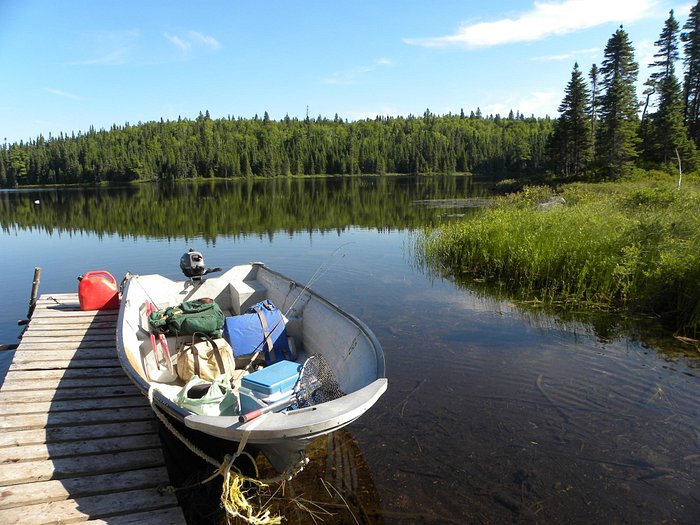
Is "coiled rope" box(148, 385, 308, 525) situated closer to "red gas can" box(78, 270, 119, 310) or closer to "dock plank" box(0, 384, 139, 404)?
"dock plank" box(0, 384, 139, 404)

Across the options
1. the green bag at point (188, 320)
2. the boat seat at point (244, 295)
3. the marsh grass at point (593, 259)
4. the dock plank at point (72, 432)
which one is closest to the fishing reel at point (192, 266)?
the boat seat at point (244, 295)

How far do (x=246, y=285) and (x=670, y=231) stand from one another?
9.54 metres

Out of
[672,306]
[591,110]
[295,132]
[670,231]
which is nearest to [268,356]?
[672,306]

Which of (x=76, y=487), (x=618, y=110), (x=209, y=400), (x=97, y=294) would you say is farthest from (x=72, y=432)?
(x=618, y=110)

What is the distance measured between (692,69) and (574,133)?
13.9 m

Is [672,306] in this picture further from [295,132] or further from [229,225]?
[295,132]

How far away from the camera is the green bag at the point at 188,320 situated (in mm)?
6637

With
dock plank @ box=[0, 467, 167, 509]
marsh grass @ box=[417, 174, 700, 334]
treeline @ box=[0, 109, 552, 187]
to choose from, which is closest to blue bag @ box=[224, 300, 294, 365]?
dock plank @ box=[0, 467, 167, 509]

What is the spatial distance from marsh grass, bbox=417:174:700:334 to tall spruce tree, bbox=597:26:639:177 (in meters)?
25.1

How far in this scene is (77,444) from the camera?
198 inches

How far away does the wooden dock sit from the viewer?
4184 mm

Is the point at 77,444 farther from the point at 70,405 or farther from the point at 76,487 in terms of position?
the point at 70,405

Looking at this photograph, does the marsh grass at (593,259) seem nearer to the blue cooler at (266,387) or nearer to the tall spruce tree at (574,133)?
the blue cooler at (266,387)

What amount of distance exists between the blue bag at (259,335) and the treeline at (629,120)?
126 ft
